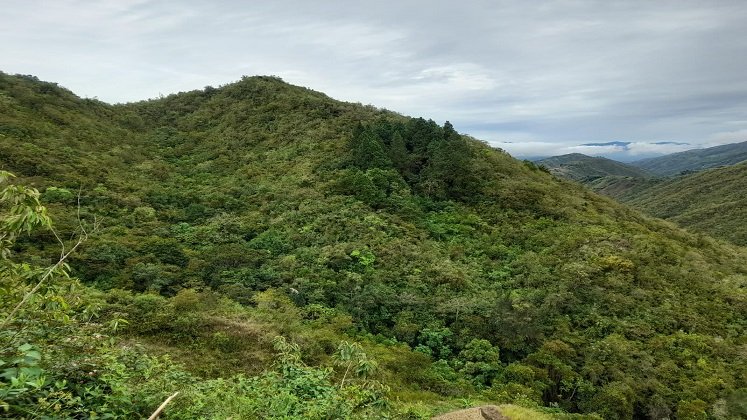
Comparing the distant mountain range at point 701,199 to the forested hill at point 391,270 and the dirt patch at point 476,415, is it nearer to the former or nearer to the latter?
the forested hill at point 391,270

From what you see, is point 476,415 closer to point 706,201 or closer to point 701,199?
point 706,201

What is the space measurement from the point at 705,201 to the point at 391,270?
2886 inches

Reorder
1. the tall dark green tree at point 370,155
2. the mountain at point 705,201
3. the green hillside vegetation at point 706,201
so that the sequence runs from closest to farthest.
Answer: the tall dark green tree at point 370,155 < the green hillside vegetation at point 706,201 < the mountain at point 705,201

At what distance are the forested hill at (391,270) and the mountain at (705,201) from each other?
32.2 metres

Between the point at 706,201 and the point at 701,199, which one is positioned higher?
the point at 701,199

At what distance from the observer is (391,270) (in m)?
17.8

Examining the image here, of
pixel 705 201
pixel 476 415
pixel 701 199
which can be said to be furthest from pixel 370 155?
pixel 701 199

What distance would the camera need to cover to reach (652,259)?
19.7 m

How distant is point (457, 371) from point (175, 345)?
8.13 m

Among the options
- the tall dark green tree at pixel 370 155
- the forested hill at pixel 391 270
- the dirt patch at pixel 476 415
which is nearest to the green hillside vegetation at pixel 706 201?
the forested hill at pixel 391 270

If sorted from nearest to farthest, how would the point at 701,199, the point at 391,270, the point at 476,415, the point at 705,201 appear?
the point at 476,415
the point at 391,270
the point at 705,201
the point at 701,199

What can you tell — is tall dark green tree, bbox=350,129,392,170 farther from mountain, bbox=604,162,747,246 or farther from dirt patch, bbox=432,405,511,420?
mountain, bbox=604,162,747,246

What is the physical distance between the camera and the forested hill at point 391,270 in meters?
11.5

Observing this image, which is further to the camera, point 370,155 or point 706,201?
point 706,201
